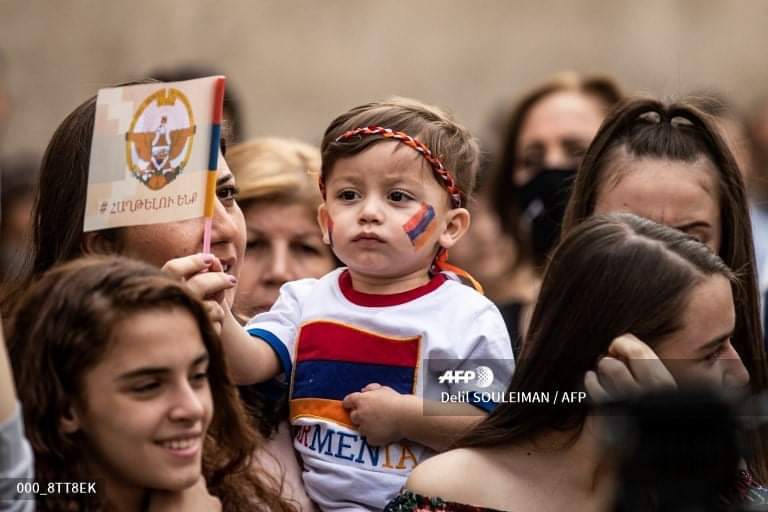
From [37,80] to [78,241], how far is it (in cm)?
632

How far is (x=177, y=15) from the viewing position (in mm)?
10211

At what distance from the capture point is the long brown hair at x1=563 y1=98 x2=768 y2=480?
4.44m

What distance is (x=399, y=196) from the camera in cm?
417

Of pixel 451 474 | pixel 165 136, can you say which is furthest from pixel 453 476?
pixel 165 136

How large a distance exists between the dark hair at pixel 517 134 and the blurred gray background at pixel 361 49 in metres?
3.34

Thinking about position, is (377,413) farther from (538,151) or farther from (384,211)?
(538,151)

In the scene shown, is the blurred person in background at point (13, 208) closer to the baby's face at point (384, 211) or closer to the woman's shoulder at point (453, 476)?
the baby's face at point (384, 211)

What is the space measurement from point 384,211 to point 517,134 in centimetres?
247

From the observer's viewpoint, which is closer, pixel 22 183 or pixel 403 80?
pixel 22 183

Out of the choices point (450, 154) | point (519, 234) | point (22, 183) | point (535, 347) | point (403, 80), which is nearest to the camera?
point (535, 347)

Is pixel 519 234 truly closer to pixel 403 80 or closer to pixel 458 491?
pixel 458 491

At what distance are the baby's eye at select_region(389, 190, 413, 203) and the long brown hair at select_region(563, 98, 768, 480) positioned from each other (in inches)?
19.1

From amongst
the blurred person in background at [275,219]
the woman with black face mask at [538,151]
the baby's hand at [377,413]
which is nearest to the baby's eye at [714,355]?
the baby's hand at [377,413]

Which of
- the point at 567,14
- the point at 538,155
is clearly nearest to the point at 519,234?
the point at 538,155
